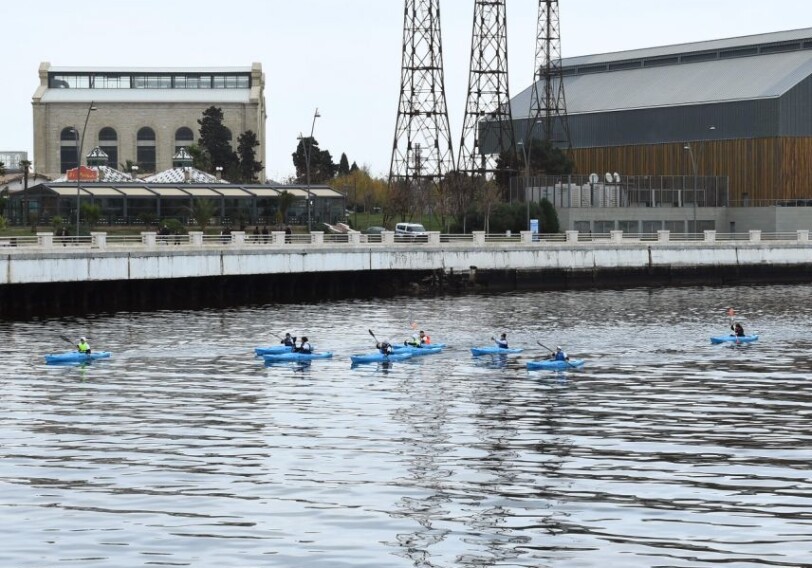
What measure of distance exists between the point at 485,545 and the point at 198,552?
495 cm

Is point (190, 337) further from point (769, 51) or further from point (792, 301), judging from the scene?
point (769, 51)

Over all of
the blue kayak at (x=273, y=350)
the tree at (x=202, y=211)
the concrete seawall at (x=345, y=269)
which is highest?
the tree at (x=202, y=211)

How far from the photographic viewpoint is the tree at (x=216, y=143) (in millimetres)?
190000

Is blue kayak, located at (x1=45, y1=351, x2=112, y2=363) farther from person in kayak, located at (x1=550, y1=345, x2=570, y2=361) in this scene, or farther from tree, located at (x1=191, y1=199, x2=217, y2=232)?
tree, located at (x1=191, y1=199, x2=217, y2=232)

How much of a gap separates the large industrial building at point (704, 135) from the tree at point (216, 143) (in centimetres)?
5171

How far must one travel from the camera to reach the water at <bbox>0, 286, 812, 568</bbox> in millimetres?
25500

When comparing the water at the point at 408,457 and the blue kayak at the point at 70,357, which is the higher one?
the blue kayak at the point at 70,357

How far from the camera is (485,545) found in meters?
25.4

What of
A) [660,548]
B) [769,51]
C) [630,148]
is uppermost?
[769,51]

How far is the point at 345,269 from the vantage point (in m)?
91.9

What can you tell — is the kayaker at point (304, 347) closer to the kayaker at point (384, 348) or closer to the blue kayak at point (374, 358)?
the blue kayak at point (374, 358)

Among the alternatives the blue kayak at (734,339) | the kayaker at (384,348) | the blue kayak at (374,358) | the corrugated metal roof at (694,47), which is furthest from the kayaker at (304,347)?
the corrugated metal roof at (694,47)

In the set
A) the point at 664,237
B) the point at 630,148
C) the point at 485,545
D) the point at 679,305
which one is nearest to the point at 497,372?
the point at 485,545

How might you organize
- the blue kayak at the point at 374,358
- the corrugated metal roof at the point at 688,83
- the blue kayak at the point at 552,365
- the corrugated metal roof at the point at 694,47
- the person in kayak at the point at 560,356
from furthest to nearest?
the corrugated metal roof at the point at 694,47 < the corrugated metal roof at the point at 688,83 < the blue kayak at the point at 374,358 < the person in kayak at the point at 560,356 < the blue kayak at the point at 552,365
